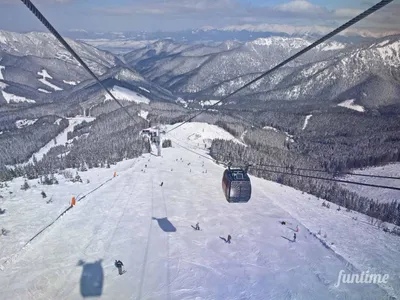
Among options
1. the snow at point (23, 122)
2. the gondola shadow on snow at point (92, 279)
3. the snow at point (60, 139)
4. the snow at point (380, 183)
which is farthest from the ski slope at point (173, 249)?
the snow at point (23, 122)

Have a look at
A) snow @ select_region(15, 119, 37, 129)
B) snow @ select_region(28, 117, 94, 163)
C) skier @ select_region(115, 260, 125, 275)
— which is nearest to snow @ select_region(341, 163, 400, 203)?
skier @ select_region(115, 260, 125, 275)

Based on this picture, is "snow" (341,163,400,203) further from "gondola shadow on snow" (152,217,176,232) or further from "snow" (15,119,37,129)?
"snow" (15,119,37,129)

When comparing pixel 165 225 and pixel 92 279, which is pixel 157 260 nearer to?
pixel 92 279

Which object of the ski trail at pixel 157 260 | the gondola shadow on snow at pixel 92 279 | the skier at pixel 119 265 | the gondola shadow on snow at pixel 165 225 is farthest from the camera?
the gondola shadow on snow at pixel 165 225

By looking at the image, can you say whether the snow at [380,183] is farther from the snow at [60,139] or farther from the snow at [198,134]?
the snow at [60,139]

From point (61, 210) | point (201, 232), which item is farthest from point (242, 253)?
point (61, 210)

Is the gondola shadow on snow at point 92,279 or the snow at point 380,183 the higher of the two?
the gondola shadow on snow at point 92,279
